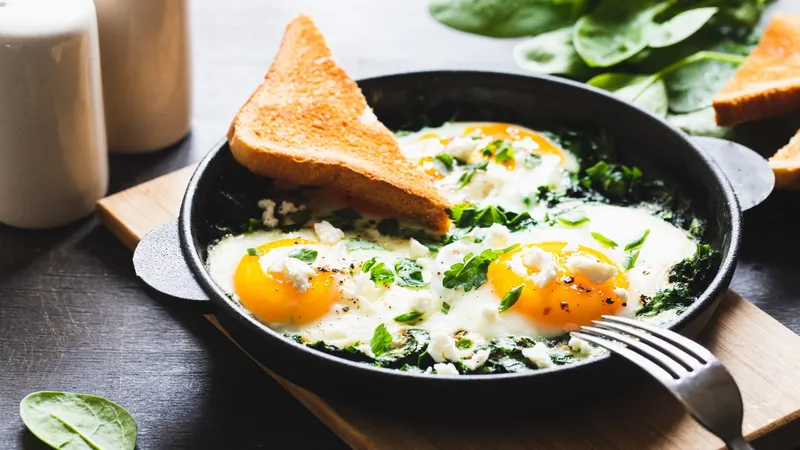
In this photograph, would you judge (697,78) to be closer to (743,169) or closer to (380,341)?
(743,169)

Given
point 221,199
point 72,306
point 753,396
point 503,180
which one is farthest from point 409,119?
point 753,396

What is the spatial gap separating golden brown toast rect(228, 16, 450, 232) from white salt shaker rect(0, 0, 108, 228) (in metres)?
0.53

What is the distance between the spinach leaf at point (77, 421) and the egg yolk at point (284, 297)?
397 millimetres

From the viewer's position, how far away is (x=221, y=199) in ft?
8.92

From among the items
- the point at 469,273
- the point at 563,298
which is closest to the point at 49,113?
the point at 469,273

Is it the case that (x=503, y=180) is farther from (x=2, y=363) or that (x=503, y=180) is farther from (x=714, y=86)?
(x=2, y=363)

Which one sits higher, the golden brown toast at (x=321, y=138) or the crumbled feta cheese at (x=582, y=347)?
the golden brown toast at (x=321, y=138)

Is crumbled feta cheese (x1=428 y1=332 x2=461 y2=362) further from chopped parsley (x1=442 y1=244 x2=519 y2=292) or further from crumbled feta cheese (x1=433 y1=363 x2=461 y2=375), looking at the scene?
chopped parsley (x1=442 y1=244 x2=519 y2=292)

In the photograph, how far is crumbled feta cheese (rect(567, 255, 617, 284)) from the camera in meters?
2.33

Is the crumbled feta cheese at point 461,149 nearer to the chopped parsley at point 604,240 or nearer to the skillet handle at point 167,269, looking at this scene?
the chopped parsley at point 604,240

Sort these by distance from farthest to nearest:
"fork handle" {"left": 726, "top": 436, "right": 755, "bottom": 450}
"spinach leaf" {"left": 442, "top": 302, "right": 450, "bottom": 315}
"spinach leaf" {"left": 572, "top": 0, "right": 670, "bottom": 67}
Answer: "spinach leaf" {"left": 572, "top": 0, "right": 670, "bottom": 67}
"spinach leaf" {"left": 442, "top": 302, "right": 450, "bottom": 315}
"fork handle" {"left": 726, "top": 436, "right": 755, "bottom": 450}

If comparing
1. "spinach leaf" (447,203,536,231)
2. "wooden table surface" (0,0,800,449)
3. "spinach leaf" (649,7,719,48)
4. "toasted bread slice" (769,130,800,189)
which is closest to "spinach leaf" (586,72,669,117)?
"spinach leaf" (649,7,719,48)

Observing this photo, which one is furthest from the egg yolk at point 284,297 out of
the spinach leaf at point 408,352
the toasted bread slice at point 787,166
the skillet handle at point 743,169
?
the toasted bread slice at point 787,166

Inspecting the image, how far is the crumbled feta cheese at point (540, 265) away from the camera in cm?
231
